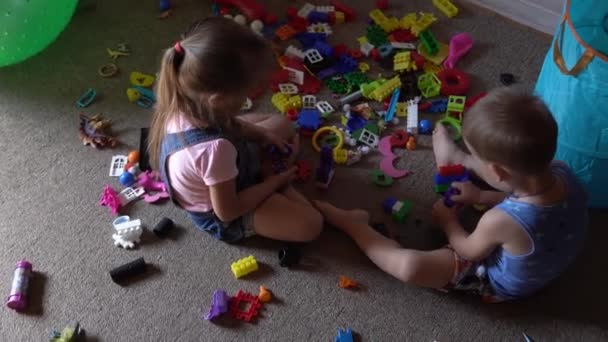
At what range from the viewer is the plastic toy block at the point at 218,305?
3.95 ft

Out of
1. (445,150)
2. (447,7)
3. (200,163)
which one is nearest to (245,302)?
(200,163)

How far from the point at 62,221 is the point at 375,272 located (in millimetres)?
714

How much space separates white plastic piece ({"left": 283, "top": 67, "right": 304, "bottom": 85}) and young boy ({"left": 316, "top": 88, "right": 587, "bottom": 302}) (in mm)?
396

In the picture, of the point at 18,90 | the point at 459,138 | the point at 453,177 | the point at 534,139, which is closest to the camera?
the point at 534,139

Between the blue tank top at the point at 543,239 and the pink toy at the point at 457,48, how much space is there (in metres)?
0.58

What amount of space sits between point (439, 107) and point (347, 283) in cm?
54

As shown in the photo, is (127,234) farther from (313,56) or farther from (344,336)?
(313,56)

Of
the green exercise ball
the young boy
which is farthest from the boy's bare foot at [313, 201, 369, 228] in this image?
the green exercise ball

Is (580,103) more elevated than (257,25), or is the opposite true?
(580,103)

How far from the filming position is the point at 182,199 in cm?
124

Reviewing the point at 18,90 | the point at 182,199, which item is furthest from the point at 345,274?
the point at 18,90

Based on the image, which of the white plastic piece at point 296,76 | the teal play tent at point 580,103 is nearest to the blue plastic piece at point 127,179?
the white plastic piece at point 296,76

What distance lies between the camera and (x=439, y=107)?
1507 millimetres

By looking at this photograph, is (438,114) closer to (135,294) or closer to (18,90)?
(135,294)
